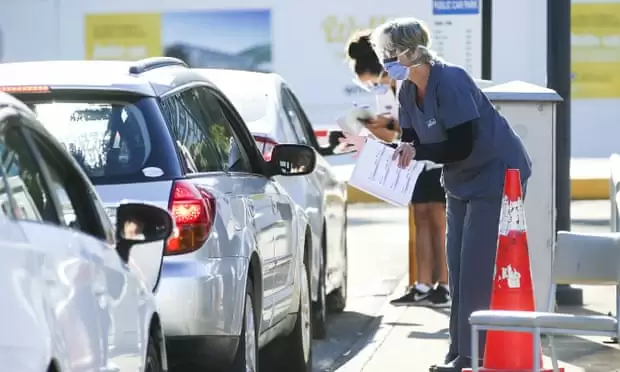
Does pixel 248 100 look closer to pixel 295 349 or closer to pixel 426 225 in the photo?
pixel 426 225

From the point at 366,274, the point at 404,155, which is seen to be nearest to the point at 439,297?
the point at 366,274

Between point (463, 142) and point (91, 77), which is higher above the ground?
point (91, 77)

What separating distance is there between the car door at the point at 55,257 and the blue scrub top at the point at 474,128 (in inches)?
117

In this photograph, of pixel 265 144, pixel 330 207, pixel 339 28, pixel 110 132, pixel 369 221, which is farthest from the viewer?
pixel 339 28

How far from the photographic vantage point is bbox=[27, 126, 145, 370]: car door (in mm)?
4723

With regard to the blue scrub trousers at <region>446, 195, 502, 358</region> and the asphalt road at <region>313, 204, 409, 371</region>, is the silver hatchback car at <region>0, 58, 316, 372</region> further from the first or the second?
the asphalt road at <region>313, 204, 409, 371</region>

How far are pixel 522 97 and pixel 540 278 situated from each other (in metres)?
1.06

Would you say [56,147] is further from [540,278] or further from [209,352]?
[540,278]

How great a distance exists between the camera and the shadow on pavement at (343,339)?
9062 mm

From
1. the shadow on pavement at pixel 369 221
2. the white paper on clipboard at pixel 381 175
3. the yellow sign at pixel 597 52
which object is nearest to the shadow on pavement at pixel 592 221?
the shadow on pavement at pixel 369 221

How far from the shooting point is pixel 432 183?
1120 centimetres

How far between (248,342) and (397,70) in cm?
153

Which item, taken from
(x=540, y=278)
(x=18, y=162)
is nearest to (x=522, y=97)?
(x=540, y=278)

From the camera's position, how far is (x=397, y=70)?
7.46 m
